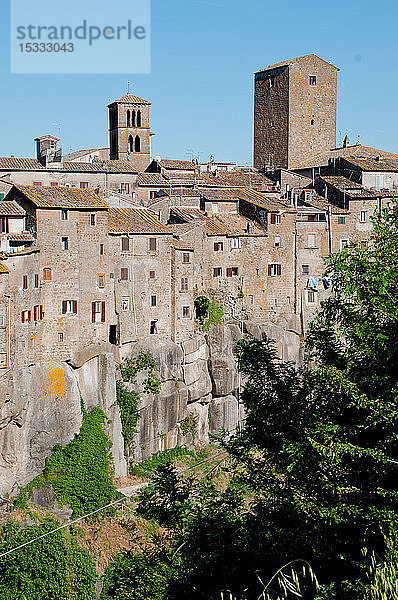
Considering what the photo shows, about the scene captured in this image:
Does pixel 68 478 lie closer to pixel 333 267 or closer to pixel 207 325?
pixel 207 325

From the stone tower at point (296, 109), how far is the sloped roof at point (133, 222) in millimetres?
23412

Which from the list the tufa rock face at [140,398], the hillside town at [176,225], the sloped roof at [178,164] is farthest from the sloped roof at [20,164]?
the tufa rock face at [140,398]

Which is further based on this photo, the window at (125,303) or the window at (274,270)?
the window at (274,270)

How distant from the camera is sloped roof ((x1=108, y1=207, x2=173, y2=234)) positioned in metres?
32.6

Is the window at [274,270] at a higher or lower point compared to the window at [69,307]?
higher

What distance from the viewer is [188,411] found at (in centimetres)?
3553

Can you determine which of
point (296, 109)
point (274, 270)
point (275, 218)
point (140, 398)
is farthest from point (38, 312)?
point (296, 109)

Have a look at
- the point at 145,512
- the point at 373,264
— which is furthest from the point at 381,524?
the point at 145,512

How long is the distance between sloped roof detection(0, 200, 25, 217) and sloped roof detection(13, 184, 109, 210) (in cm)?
59

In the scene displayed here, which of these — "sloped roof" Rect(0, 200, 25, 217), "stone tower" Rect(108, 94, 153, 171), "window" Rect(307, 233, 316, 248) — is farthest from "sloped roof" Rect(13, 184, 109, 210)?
"stone tower" Rect(108, 94, 153, 171)

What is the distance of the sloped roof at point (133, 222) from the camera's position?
32562 millimetres

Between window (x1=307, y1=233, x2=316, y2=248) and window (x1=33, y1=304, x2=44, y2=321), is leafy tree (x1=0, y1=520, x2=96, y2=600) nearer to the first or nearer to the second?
window (x1=33, y1=304, x2=44, y2=321)

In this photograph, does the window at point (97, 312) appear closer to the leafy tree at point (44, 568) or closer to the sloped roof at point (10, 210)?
the sloped roof at point (10, 210)

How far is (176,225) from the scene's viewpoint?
119ft
